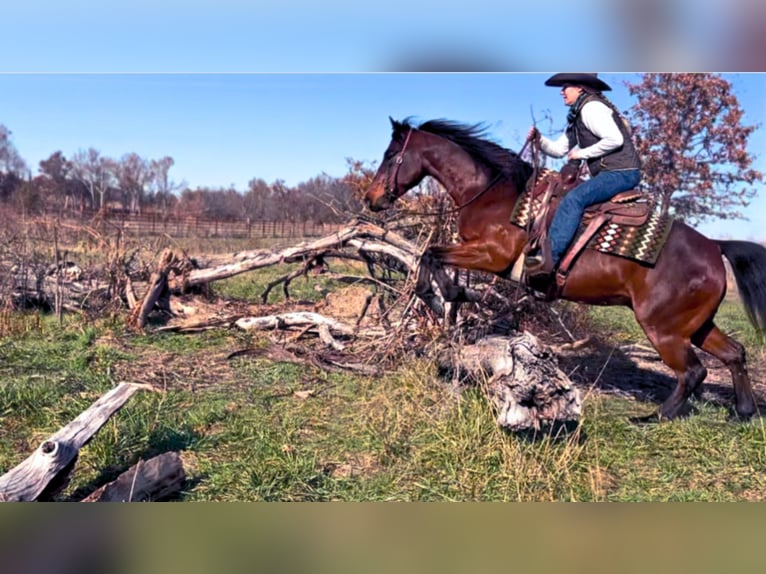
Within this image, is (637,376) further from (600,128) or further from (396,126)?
(396,126)

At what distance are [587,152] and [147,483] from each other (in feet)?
11.4

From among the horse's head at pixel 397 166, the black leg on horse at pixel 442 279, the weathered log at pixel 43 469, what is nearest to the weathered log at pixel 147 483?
the weathered log at pixel 43 469

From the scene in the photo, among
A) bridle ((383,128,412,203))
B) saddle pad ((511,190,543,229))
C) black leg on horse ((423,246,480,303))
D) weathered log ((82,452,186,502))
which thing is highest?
bridle ((383,128,412,203))

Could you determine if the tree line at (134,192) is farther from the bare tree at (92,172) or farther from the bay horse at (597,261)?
the bay horse at (597,261)

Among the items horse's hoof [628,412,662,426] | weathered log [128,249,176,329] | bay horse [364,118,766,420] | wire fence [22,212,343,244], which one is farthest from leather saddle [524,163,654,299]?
wire fence [22,212,343,244]

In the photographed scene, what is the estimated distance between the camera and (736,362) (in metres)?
4.96

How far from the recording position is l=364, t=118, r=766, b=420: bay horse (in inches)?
192

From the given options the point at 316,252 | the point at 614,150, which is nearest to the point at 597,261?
the point at 614,150

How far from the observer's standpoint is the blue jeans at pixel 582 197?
189 inches

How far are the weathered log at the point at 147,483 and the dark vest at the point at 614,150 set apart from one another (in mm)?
3404

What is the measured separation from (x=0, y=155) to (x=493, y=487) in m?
7.19

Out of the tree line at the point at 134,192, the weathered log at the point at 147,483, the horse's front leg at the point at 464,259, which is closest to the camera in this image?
the weathered log at the point at 147,483

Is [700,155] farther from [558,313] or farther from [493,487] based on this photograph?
[493,487]

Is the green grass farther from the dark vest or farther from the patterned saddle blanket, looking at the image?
the dark vest
